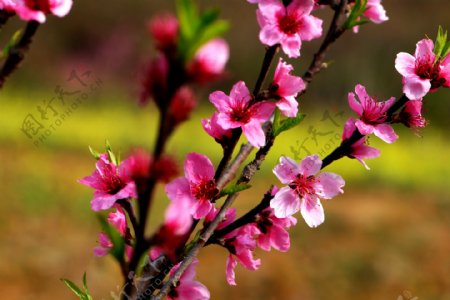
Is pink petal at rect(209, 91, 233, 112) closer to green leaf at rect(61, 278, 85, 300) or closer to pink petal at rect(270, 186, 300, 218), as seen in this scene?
pink petal at rect(270, 186, 300, 218)

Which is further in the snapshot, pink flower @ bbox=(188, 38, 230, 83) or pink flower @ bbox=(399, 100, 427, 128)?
pink flower @ bbox=(399, 100, 427, 128)

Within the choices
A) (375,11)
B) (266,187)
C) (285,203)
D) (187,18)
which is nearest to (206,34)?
(187,18)

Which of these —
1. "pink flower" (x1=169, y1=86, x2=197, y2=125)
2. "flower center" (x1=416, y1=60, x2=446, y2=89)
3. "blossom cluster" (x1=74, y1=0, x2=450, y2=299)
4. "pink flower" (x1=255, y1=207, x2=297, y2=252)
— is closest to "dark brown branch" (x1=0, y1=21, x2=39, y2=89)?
"blossom cluster" (x1=74, y1=0, x2=450, y2=299)

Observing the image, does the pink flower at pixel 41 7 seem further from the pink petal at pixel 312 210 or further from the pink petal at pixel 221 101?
the pink petal at pixel 312 210

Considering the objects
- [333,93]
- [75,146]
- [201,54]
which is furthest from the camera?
[333,93]

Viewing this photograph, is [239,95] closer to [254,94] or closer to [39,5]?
[254,94]

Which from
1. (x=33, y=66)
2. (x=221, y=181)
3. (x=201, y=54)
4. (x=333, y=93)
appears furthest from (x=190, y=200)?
(x=33, y=66)

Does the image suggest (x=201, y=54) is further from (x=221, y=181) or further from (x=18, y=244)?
(x=18, y=244)
